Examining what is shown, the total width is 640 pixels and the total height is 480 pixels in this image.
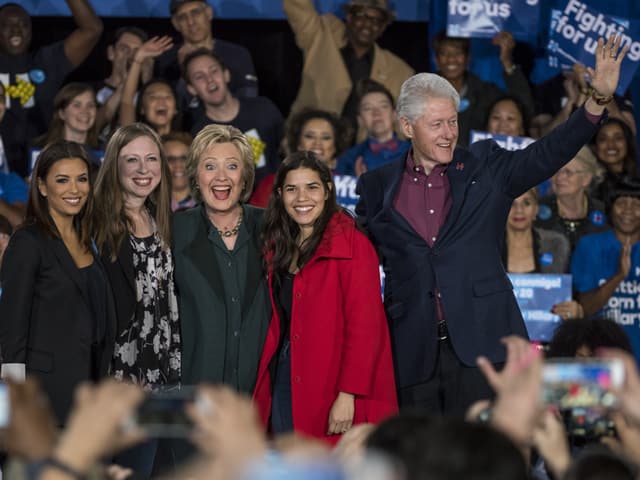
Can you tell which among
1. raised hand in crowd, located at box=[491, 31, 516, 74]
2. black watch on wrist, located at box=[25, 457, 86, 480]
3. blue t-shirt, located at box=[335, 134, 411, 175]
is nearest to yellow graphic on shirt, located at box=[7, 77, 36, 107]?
blue t-shirt, located at box=[335, 134, 411, 175]

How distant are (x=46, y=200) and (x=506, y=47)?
3872 millimetres

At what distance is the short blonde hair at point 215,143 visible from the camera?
4410 mm

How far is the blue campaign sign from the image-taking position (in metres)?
6.30

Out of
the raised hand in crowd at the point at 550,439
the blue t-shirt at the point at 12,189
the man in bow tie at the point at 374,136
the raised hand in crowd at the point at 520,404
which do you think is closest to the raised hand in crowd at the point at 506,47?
the man in bow tie at the point at 374,136

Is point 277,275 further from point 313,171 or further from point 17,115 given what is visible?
point 17,115

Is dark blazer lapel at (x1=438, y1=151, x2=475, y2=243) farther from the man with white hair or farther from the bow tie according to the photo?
the bow tie

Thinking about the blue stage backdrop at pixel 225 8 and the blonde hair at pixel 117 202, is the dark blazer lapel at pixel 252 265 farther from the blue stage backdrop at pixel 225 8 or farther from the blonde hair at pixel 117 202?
the blue stage backdrop at pixel 225 8

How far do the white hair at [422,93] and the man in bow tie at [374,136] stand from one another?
230 centimetres

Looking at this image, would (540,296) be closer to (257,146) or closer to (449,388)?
(257,146)

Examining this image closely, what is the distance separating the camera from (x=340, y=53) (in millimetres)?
7453

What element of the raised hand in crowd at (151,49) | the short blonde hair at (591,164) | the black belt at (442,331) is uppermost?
the raised hand in crowd at (151,49)

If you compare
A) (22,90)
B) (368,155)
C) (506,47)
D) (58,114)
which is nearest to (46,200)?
(58,114)

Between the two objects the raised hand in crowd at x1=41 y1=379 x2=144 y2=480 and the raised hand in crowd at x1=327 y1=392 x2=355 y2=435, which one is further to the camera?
the raised hand in crowd at x1=327 y1=392 x2=355 y2=435

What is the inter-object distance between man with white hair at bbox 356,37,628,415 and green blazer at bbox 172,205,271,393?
428mm
